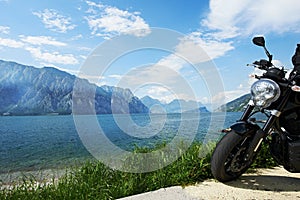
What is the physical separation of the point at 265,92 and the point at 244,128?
444 mm

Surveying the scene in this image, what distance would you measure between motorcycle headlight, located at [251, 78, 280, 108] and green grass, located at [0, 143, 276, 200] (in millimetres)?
1042

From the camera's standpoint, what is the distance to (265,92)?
3072 mm

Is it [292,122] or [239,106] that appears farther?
[239,106]

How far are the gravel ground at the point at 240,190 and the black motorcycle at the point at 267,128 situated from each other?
0.15m

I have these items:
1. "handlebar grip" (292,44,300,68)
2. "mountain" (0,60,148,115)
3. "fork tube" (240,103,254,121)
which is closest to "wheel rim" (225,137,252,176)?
"fork tube" (240,103,254,121)

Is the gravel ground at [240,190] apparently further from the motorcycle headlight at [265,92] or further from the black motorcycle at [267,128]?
the motorcycle headlight at [265,92]

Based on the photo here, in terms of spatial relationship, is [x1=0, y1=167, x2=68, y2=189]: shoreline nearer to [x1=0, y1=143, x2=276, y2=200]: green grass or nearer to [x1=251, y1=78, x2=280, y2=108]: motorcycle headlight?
[x1=0, y1=143, x2=276, y2=200]: green grass

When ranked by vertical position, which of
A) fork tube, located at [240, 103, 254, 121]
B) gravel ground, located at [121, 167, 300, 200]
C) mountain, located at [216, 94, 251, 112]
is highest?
mountain, located at [216, 94, 251, 112]

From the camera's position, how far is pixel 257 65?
3.49 meters

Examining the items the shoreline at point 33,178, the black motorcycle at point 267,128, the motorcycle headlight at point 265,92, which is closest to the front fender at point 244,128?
the black motorcycle at point 267,128

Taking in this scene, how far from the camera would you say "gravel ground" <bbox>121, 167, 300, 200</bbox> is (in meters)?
2.94

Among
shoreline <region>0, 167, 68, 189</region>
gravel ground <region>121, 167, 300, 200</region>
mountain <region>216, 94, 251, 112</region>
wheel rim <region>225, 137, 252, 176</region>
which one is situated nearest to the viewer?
gravel ground <region>121, 167, 300, 200</region>

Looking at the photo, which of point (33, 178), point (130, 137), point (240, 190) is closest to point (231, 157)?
point (240, 190)

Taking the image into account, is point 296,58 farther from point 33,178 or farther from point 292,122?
point 33,178
